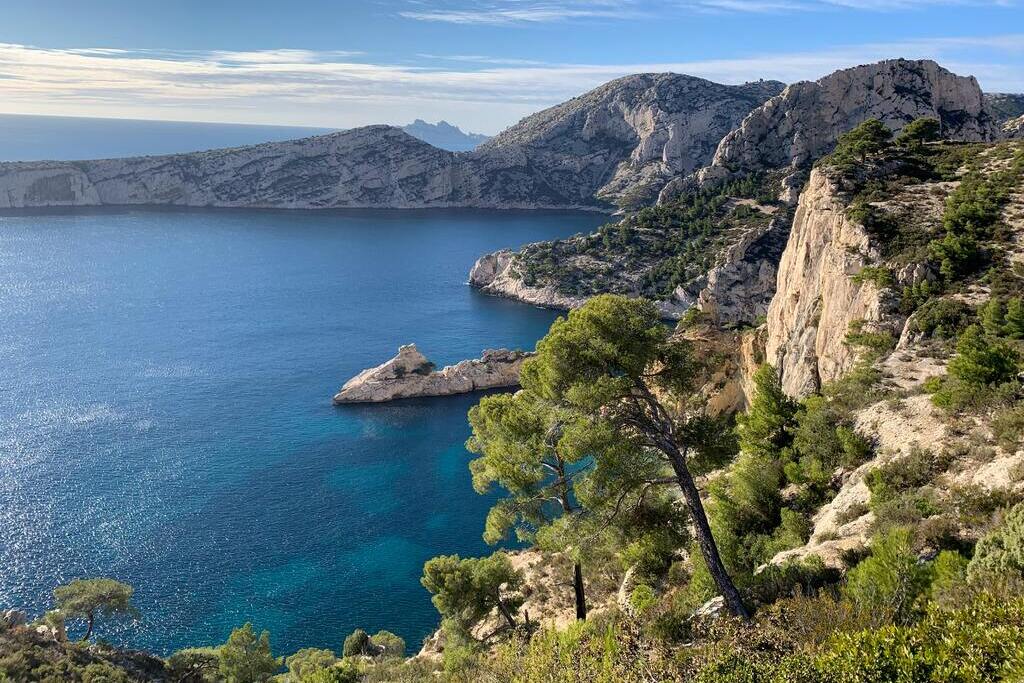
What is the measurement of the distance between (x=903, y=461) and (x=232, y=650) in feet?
72.7

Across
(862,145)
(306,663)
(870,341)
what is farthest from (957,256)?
(306,663)

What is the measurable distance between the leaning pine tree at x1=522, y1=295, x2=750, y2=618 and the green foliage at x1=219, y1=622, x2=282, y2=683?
16.8 metres

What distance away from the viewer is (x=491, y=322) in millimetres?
82250

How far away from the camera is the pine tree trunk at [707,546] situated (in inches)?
488

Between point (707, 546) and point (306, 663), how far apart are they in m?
17.2

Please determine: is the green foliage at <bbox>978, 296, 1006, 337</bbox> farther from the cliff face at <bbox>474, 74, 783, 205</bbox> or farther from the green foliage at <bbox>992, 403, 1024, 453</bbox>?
the cliff face at <bbox>474, 74, 783, 205</bbox>

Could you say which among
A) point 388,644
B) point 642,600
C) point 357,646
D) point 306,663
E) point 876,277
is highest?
point 876,277

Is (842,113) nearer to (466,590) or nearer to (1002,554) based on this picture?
(466,590)

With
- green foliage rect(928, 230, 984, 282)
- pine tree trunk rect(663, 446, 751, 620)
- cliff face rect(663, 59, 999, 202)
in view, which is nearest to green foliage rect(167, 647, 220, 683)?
pine tree trunk rect(663, 446, 751, 620)

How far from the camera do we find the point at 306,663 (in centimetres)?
2381

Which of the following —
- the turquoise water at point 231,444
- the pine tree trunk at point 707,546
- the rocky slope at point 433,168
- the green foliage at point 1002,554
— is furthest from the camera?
the rocky slope at point 433,168

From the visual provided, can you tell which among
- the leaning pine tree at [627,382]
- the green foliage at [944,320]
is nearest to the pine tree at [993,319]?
the green foliage at [944,320]

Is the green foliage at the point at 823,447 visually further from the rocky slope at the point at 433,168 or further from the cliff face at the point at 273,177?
the cliff face at the point at 273,177

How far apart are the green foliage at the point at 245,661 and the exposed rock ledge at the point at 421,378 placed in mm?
33331
